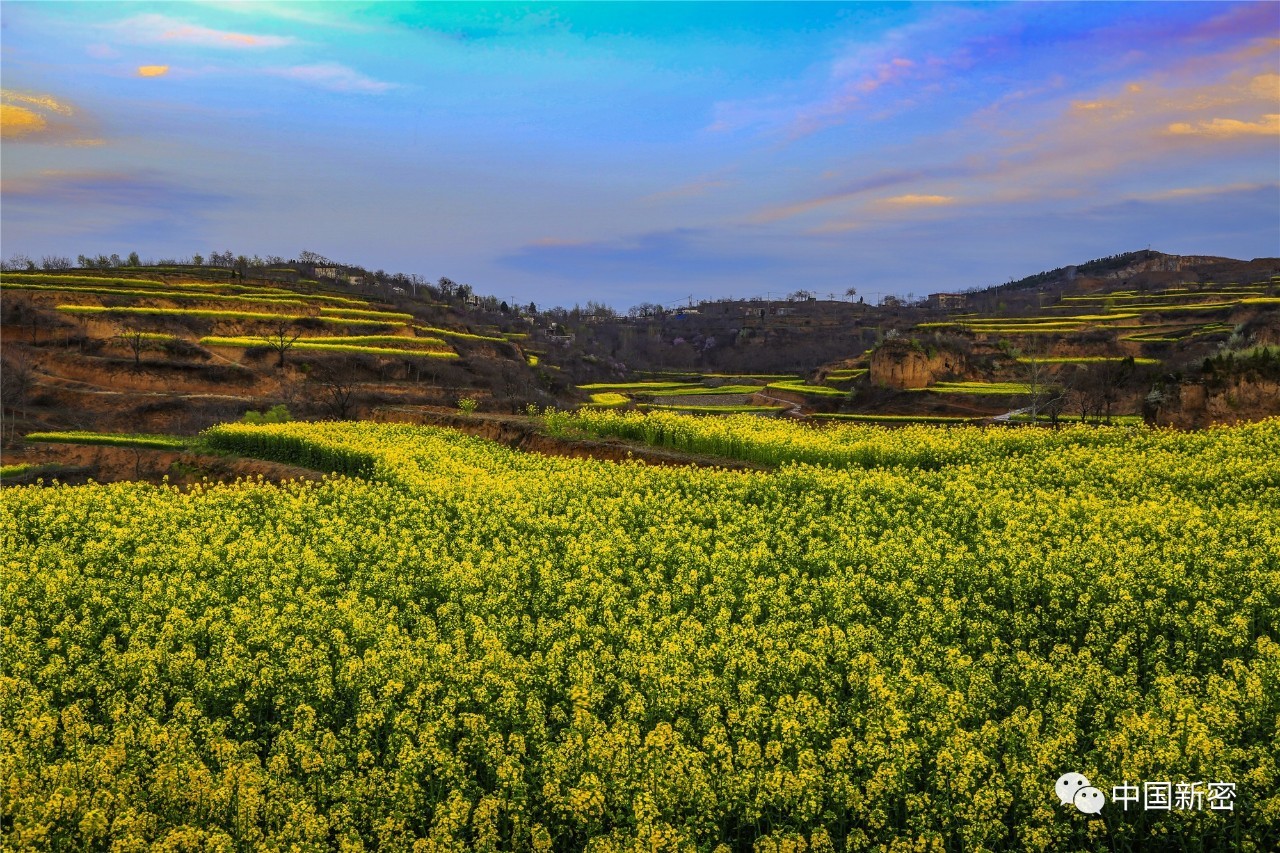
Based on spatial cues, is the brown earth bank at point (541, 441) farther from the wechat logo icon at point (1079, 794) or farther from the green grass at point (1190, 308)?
the green grass at point (1190, 308)

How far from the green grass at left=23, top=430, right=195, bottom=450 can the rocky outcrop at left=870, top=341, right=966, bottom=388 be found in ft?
166

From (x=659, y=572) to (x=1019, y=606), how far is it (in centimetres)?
556

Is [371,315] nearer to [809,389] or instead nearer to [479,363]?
[479,363]

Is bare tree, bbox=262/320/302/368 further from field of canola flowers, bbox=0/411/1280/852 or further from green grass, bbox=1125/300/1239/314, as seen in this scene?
green grass, bbox=1125/300/1239/314

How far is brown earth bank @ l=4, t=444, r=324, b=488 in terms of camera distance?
95.4ft

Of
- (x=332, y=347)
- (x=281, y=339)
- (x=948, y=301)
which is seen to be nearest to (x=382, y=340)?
(x=332, y=347)

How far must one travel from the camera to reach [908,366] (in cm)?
6525

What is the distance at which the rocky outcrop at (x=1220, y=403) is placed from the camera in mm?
33969

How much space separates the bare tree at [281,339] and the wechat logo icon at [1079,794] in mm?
59081

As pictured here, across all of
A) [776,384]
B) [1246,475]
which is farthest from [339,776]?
[776,384]

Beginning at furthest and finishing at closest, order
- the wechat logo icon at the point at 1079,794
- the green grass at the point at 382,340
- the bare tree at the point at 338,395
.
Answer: the green grass at the point at 382,340, the bare tree at the point at 338,395, the wechat logo icon at the point at 1079,794

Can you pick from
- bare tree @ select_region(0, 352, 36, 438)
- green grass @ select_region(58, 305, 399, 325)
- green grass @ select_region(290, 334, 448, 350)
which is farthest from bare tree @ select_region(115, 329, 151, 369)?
green grass @ select_region(290, 334, 448, 350)

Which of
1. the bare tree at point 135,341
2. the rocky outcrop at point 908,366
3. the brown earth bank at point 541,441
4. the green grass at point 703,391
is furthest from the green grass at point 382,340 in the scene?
the rocky outcrop at point 908,366

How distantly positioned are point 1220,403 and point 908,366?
31039mm
